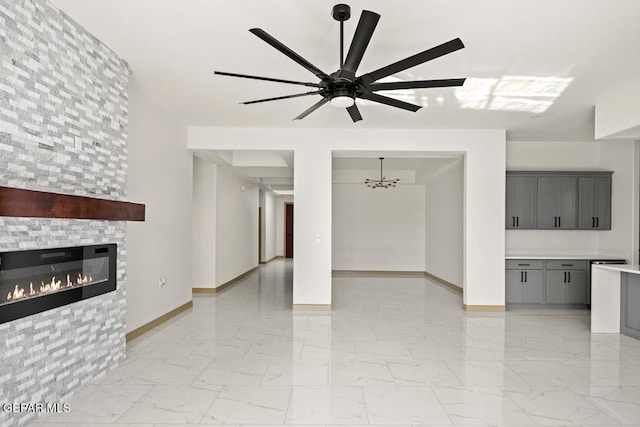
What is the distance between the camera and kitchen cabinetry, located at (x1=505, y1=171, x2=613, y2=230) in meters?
6.81

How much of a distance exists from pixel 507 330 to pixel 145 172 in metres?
4.96

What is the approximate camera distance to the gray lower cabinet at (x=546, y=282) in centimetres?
643

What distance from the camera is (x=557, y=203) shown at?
684 centimetres

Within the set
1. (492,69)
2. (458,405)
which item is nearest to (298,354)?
(458,405)

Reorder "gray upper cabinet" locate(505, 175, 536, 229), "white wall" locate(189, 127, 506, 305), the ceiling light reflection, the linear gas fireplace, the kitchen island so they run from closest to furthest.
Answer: the linear gas fireplace → the ceiling light reflection → the kitchen island → "white wall" locate(189, 127, 506, 305) → "gray upper cabinet" locate(505, 175, 536, 229)

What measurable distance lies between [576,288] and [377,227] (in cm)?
504

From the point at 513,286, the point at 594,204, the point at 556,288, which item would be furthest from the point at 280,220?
the point at 594,204

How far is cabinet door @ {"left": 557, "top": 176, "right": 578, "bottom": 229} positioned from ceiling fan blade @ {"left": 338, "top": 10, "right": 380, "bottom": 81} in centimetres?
569

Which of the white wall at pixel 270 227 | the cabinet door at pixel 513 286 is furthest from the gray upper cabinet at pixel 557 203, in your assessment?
the white wall at pixel 270 227

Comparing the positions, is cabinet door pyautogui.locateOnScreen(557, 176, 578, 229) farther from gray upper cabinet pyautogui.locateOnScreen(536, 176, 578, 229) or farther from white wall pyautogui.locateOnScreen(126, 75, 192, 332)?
white wall pyautogui.locateOnScreen(126, 75, 192, 332)

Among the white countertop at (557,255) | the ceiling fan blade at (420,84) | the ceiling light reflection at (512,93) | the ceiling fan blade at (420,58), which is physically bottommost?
the white countertop at (557,255)

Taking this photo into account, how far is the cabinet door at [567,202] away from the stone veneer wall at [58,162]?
674 cm

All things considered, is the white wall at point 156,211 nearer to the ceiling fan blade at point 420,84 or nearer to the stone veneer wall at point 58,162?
the stone veneer wall at point 58,162

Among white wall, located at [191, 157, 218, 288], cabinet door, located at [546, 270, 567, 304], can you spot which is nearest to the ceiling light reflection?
cabinet door, located at [546, 270, 567, 304]
